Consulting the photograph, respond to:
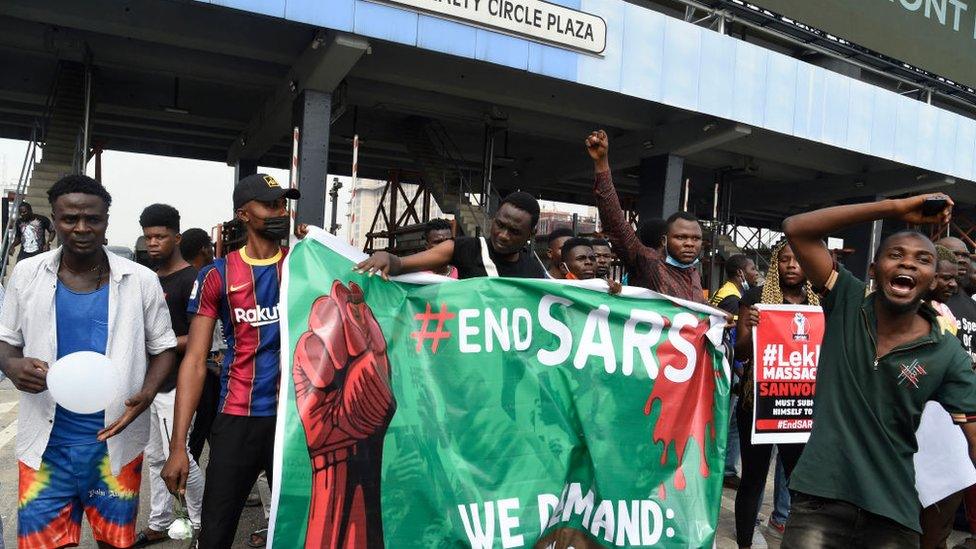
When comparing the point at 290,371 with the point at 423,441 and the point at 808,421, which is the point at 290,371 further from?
the point at 808,421

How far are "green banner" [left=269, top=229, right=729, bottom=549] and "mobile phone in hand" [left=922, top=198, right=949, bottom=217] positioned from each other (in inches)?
54.3

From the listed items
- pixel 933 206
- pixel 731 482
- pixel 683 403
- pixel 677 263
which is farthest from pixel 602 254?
pixel 933 206

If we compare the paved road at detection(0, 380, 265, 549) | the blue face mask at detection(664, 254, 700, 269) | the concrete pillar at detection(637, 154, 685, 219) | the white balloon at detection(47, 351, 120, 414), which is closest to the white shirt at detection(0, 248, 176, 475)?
the white balloon at detection(47, 351, 120, 414)

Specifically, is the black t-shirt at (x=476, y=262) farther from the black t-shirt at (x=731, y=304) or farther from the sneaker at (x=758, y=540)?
the sneaker at (x=758, y=540)

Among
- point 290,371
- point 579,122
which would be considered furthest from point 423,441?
point 579,122

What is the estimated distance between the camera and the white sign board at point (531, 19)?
10625 millimetres

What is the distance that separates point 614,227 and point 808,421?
1.90 metres

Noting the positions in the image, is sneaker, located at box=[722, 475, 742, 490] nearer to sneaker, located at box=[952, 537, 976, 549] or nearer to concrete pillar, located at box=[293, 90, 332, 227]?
sneaker, located at box=[952, 537, 976, 549]

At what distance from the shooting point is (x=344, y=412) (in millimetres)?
2830

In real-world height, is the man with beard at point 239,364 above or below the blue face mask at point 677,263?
below

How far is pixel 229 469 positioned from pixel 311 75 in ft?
32.2

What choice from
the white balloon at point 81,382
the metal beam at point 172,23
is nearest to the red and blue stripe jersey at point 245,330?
the white balloon at point 81,382

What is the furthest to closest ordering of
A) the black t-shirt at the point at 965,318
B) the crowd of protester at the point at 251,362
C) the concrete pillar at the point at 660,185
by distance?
the concrete pillar at the point at 660,185, the black t-shirt at the point at 965,318, the crowd of protester at the point at 251,362

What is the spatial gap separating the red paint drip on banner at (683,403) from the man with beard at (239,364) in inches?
75.5
